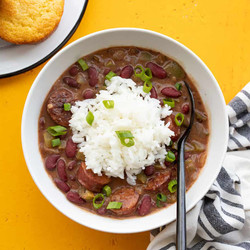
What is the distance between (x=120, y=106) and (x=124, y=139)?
0.70 ft

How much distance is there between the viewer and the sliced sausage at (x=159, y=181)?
2.50 metres

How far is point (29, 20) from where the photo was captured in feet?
8.84

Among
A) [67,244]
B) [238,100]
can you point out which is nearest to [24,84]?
[67,244]

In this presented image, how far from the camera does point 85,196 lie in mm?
2533

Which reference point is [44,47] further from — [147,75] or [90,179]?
[90,179]

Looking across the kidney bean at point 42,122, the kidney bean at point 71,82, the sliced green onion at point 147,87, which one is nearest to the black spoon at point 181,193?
the sliced green onion at point 147,87

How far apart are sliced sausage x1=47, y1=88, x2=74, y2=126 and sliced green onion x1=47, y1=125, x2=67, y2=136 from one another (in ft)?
0.11

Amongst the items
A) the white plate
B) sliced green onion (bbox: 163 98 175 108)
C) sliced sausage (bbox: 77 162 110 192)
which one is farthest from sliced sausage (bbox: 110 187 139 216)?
the white plate

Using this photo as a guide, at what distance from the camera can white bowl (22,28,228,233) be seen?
8.05 ft

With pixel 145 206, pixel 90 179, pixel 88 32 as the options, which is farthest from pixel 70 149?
pixel 88 32

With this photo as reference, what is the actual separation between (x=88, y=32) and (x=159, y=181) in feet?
3.82

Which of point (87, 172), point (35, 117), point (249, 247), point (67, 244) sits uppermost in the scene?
point (35, 117)

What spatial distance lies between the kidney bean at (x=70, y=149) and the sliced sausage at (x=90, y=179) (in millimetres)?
93

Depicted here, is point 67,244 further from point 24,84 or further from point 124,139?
point 24,84
